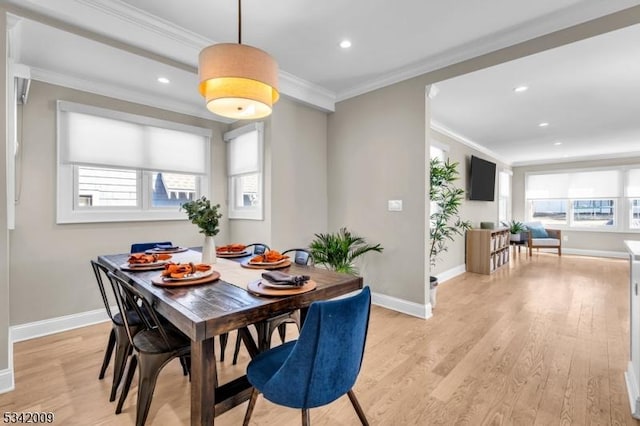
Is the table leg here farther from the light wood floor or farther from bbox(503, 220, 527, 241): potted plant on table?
bbox(503, 220, 527, 241): potted plant on table

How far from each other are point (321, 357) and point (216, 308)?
476mm

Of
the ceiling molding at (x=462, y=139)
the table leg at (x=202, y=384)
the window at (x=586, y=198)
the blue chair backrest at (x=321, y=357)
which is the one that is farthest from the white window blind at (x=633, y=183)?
the table leg at (x=202, y=384)

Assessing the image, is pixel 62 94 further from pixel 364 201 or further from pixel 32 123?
pixel 364 201

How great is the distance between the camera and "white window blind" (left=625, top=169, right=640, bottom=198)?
22.2 ft

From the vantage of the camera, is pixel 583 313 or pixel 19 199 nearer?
pixel 19 199

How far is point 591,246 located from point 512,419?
26.1ft

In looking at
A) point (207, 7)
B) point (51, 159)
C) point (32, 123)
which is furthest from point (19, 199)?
point (207, 7)

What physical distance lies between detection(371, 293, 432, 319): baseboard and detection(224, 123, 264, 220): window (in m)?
1.73

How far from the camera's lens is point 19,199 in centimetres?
270

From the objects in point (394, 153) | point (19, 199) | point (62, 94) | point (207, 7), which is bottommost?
point (19, 199)

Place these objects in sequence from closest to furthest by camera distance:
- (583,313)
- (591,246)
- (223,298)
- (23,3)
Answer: (223,298) → (23,3) → (583,313) → (591,246)

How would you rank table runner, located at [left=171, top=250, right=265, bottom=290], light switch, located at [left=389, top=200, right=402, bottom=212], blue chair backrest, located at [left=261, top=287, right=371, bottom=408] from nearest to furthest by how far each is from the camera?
blue chair backrest, located at [left=261, top=287, right=371, bottom=408] < table runner, located at [left=171, top=250, right=265, bottom=290] < light switch, located at [left=389, top=200, right=402, bottom=212]

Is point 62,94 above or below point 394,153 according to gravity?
above

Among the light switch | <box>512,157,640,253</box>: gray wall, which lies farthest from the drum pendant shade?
<box>512,157,640,253</box>: gray wall
